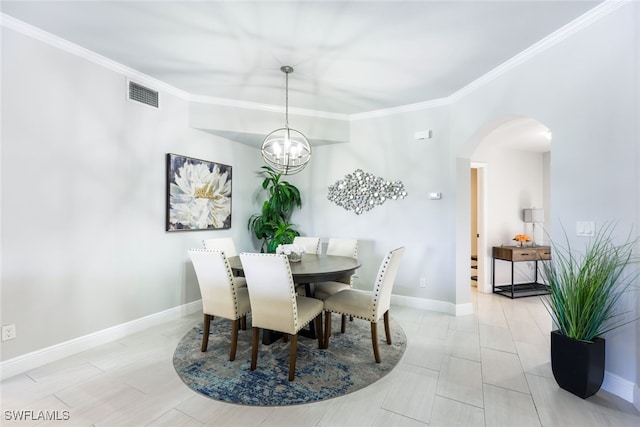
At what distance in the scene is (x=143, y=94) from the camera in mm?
3172

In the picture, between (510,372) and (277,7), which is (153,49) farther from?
(510,372)

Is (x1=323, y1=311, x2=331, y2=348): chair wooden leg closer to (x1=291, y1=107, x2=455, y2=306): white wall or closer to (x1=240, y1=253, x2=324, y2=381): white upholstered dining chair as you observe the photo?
(x1=240, y1=253, x2=324, y2=381): white upholstered dining chair

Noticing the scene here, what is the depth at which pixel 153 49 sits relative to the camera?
2.65 m

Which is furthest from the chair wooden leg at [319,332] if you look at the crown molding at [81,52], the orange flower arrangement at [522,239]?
the orange flower arrangement at [522,239]

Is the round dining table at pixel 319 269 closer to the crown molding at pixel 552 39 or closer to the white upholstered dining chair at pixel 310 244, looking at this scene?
the white upholstered dining chair at pixel 310 244

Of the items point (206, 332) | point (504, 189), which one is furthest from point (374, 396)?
point (504, 189)

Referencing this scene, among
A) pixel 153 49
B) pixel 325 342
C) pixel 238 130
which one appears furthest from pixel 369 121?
pixel 325 342

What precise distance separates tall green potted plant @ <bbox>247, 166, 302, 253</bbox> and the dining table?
118 centimetres

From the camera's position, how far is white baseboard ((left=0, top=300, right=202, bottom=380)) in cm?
226

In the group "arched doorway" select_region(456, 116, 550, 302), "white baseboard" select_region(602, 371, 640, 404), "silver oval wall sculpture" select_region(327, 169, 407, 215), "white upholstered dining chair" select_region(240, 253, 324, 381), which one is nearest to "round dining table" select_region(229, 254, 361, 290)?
Answer: "white upholstered dining chair" select_region(240, 253, 324, 381)

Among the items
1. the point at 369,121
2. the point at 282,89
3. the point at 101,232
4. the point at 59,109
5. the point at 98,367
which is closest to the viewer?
the point at 98,367

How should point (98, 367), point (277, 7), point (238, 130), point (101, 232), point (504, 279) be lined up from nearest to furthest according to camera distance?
point (277, 7) → point (98, 367) → point (101, 232) → point (238, 130) → point (504, 279)

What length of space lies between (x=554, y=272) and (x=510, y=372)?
0.88 metres

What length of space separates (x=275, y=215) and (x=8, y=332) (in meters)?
3.06
